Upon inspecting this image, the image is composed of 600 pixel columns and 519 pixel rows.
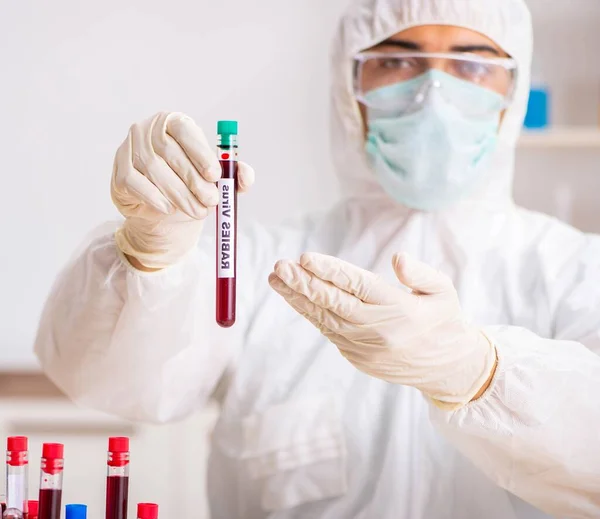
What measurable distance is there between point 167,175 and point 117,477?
1.20ft

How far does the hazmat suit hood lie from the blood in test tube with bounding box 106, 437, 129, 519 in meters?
0.76

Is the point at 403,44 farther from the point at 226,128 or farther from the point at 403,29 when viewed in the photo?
the point at 226,128

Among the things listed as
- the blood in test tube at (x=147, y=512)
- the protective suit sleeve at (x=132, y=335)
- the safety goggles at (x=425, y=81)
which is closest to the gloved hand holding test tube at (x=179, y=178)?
the protective suit sleeve at (x=132, y=335)

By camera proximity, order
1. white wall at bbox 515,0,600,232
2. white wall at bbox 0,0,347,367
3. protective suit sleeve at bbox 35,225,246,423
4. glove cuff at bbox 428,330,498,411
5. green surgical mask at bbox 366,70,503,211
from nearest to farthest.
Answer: glove cuff at bbox 428,330,498,411, protective suit sleeve at bbox 35,225,246,423, green surgical mask at bbox 366,70,503,211, white wall at bbox 0,0,347,367, white wall at bbox 515,0,600,232

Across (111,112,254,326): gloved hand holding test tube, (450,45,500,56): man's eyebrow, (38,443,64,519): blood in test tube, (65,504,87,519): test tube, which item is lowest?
(65,504,87,519): test tube

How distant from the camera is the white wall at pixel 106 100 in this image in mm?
2561

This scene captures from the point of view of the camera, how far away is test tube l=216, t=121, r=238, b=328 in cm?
113

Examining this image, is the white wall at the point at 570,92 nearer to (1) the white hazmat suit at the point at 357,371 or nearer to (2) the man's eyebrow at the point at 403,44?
(1) the white hazmat suit at the point at 357,371

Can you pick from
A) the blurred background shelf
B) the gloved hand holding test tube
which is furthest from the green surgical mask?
the blurred background shelf

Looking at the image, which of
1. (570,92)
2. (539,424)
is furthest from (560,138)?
(539,424)

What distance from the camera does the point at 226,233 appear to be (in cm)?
113

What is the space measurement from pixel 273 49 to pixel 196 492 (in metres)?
1.29

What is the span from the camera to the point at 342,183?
68.3 inches

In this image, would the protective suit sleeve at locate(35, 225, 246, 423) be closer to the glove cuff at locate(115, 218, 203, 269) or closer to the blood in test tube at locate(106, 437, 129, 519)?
the glove cuff at locate(115, 218, 203, 269)
